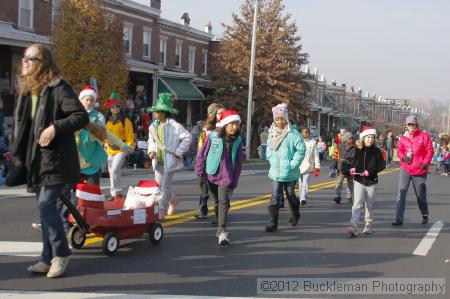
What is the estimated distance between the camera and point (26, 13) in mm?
24141

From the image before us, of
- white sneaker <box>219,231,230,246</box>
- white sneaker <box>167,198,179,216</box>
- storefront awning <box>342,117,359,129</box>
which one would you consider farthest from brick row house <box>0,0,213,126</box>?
storefront awning <box>342,117,359,129</box>

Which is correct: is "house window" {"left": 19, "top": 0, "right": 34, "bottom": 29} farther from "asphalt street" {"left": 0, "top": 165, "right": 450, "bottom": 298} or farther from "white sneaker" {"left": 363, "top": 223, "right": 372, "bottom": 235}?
"white sneaker" {"left": 363, "top": 223, "right": 372, "bottom": 235}

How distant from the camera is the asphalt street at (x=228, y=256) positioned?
5.55m

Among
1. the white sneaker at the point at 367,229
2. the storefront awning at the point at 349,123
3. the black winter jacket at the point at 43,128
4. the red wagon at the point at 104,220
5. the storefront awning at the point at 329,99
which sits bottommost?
the white sneaker at the point at 367,229

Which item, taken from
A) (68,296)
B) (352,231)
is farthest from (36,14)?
(68,296)

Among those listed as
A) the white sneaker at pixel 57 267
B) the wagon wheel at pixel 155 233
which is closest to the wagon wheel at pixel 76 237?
the wagon wheel at pixel 155 233

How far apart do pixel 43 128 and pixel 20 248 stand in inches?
89.5

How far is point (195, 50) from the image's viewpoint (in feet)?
128

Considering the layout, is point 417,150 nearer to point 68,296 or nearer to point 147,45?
point 68,296

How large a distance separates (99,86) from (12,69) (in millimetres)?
3952

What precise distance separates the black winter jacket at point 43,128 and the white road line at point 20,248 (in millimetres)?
1578

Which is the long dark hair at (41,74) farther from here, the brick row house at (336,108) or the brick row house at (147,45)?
the brick row house at (336,108)

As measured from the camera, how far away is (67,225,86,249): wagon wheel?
6.77 m

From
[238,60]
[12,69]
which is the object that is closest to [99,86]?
[12,69]
